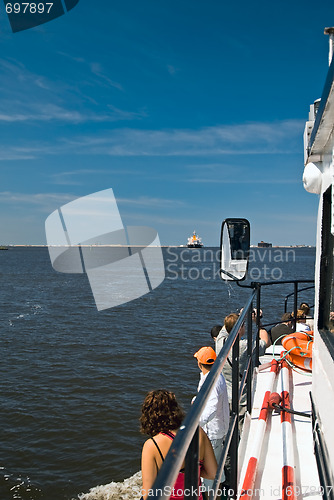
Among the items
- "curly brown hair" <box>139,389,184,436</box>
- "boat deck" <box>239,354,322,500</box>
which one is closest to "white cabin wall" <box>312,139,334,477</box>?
"boat deck" <box>239,354,322,500</box>

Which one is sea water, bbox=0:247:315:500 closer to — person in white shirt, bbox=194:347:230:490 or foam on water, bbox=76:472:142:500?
foam on water, bbox=76:472:142:500

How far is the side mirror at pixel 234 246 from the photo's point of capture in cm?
393

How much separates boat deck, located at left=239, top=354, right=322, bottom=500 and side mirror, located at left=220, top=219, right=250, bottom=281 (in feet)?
4.65

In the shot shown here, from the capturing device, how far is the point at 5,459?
9312mm

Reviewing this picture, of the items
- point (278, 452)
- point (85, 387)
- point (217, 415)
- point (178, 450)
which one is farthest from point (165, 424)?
point (85, 387)

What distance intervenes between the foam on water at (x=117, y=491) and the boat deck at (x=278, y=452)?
4.62 metres

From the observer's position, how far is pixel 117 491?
8.16 m

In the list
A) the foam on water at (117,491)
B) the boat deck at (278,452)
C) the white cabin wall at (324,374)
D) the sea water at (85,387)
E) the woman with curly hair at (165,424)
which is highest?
the white cabin wall at (324,374)

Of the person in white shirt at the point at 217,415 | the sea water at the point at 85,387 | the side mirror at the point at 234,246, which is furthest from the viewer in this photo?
the sea water at the point at 85,387

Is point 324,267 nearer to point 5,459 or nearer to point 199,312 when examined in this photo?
point 5,459

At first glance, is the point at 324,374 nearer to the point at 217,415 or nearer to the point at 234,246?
the point at 234,246

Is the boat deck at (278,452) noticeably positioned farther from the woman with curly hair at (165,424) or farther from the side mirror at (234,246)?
the side mirror at (234,246)

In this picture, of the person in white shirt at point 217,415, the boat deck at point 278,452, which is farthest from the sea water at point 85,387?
the boat deck at point 278,452

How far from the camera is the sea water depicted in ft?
28.8
